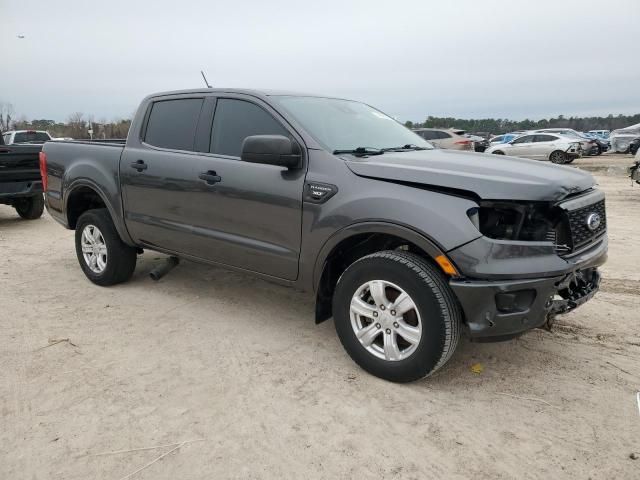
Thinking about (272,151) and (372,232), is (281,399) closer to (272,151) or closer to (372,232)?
(372,232)

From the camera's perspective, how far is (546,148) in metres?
21.6

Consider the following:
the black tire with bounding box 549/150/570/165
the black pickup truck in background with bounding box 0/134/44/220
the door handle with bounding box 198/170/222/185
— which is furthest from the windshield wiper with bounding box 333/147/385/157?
the black tire with bounding box 549/150/570/165

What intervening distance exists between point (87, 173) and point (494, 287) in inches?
156

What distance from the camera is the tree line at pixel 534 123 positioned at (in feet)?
218

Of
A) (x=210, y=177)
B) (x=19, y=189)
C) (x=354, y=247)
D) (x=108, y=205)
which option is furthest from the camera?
(x=19, y=189)

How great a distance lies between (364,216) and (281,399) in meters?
1.19

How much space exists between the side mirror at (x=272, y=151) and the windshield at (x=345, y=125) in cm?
26

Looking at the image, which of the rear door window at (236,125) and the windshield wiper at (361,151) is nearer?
the windshield wiper at (361,151)

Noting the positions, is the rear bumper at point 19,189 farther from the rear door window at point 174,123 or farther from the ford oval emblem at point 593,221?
the ford oval emblem at point 593,221

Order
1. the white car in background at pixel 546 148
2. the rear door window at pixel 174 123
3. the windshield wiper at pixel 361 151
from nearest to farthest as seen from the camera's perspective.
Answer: the windshield wiper at pixel 361 151 < the rear door window at pixel 174 123 < the white car in background at pixel 546 148

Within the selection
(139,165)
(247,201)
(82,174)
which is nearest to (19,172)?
(82,174)

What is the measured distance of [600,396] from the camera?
300 centimetres

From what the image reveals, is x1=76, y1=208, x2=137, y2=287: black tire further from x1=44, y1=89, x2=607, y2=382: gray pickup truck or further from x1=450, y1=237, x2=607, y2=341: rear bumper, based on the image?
x1=450, y1=237, x2=607, y2=341: rear bumper

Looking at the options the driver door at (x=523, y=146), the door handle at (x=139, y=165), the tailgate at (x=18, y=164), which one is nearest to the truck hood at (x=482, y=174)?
the door handle at (x=139, y=165)
